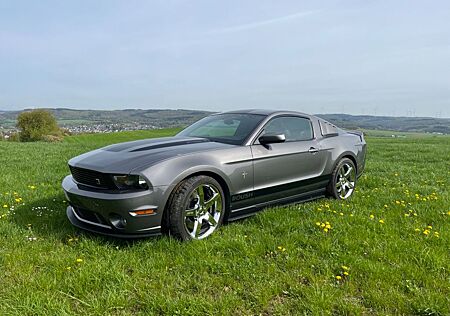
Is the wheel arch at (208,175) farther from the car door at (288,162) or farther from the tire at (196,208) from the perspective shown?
the car door at (288,162)

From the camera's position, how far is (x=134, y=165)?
127 inches

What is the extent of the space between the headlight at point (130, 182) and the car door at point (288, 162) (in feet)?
4.45

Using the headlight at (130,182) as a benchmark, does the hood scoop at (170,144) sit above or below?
above

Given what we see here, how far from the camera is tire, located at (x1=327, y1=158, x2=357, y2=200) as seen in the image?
5.07 m

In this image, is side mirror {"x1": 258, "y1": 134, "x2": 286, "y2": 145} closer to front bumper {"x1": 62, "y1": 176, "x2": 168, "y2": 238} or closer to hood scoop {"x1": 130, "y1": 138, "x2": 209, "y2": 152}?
hood scoop {"x1": 130, "y1": 138, "x2": 209, "y2": 152}

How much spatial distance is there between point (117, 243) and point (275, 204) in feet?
6.45

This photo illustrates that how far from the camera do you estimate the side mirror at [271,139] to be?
4.00 meters

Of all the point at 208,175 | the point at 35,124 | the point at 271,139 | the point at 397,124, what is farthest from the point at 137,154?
the point at 397,124

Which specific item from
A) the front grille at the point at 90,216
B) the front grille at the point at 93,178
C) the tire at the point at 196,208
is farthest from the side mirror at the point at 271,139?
the front grille at the point at 90,216

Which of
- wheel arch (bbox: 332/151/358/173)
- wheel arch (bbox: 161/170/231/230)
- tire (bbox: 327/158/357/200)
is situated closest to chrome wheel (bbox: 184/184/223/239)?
wheel arch (bbox: 161/170/231/230)

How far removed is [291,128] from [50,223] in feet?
10.6

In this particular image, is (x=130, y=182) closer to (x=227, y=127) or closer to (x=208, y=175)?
(x=208, y=175)

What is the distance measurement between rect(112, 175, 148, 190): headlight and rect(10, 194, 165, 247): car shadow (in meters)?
0.58

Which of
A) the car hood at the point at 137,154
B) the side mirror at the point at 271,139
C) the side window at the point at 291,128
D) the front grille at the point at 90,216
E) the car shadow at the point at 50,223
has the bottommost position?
the car shadow at the point at 50,223
